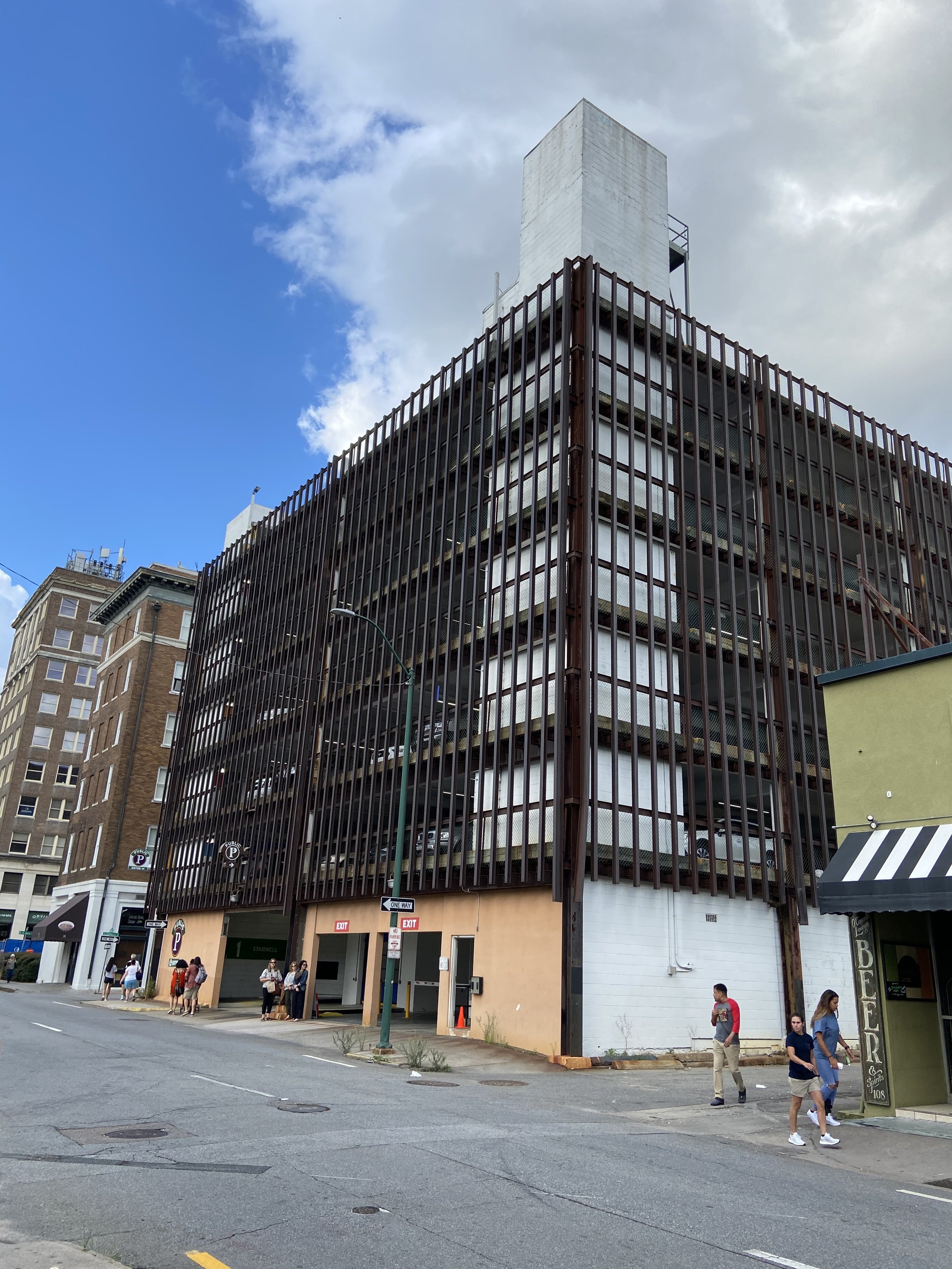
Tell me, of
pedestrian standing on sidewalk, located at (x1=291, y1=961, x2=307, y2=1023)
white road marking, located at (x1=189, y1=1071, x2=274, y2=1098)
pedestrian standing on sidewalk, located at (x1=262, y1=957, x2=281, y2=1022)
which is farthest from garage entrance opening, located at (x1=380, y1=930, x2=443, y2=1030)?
white road marking, located at (x1=189, y1=1071, x2=274, y2=1098)

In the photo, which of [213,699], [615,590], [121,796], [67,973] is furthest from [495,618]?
[67,973]

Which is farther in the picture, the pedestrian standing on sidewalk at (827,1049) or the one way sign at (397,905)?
the one way sign at (397,905)

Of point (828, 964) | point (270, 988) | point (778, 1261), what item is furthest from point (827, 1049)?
point (270, 988)

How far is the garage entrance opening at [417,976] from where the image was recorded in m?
38.4

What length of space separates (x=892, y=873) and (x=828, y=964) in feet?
59.8

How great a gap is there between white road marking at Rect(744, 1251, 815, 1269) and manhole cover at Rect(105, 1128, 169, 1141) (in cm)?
671

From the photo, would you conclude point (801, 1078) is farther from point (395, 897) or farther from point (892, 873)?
point (395, 897)

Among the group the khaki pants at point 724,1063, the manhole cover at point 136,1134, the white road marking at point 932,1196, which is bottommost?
the manhole cover at point 136,1134

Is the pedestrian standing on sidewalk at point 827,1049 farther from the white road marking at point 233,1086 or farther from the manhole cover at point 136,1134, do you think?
the manhole cover at point 136,1134

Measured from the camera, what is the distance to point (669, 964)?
2606 cm

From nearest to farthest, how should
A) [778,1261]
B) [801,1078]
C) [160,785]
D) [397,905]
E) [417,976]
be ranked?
[778,1261] < [801,1078] < [397,905] < [417,976] < [160,785]

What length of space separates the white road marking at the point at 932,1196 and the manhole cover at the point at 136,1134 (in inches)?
308

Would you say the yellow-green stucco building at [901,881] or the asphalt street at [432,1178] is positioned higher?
the yellow-green stucco building at [901,881]

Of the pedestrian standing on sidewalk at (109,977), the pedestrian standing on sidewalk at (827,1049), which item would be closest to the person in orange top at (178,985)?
the pedestrian standing on sidewalk at (109,977)
